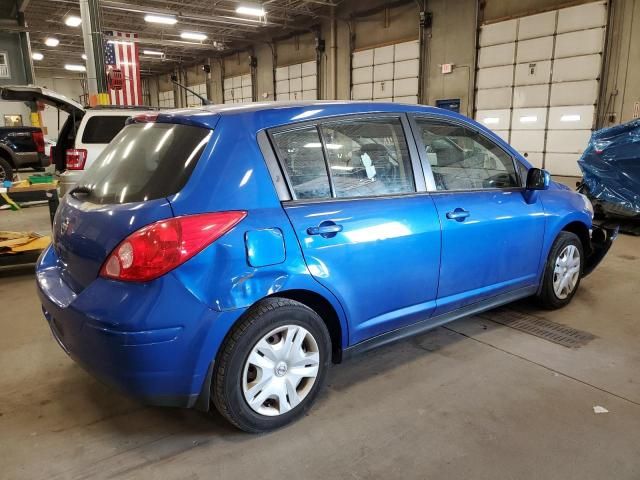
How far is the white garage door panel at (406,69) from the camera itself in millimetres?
14766

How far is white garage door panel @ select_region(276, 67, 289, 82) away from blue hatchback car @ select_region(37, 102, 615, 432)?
1807 centimetres

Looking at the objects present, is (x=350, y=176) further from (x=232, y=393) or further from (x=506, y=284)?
(x=506, y=284)

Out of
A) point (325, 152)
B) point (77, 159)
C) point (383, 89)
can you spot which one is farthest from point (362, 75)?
point (325, 152)

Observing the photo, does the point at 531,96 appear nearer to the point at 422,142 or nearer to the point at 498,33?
the point at 498,33

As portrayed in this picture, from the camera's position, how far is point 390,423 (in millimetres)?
2289

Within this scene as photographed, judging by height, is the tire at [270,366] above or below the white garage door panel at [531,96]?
below

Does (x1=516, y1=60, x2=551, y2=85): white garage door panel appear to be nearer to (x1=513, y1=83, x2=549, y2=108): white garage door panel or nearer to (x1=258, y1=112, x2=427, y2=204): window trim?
(x1=513, y1=83, x2=549, y2=108): white garage door panel

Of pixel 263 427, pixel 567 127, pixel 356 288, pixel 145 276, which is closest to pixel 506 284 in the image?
pixel 356 288

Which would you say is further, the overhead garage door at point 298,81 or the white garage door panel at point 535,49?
the overhead garage door at point 298,81

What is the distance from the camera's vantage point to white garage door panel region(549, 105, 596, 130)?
11.3 m

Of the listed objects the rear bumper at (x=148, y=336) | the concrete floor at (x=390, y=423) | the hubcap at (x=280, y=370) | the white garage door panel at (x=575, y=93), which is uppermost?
the white garage door panel at (x=575, y=93)

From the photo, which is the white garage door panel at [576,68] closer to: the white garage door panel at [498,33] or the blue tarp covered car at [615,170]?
the white garage door panel at [498,33]

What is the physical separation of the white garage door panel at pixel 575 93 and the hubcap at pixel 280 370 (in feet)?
38.1

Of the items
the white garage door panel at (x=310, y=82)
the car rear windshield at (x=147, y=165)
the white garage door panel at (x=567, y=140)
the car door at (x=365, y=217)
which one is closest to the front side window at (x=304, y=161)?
the car door at (x=365, y=217)
